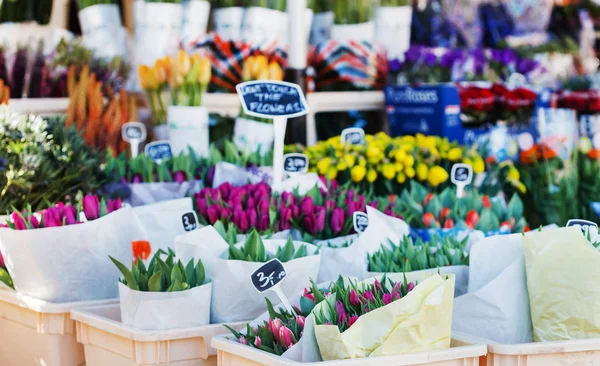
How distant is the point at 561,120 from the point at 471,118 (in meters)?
0.49

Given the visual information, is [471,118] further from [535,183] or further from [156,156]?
[156,156]

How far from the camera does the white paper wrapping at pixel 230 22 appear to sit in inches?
180

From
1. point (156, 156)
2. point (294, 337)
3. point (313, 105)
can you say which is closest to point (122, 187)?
point (156, 156)

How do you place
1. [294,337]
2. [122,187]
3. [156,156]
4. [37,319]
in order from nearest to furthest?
[294,337], [37,319], [122,187], [156,156]

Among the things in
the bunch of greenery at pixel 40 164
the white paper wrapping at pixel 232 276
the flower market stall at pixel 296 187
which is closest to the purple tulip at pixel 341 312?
the flower market stall at pixel 296 187

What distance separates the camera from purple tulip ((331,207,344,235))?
2.68 meters

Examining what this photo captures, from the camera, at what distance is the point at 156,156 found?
354cm

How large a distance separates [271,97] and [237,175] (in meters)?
0.36

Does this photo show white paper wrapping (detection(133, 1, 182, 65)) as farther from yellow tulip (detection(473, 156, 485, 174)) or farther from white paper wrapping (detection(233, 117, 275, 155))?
yellow tulip (detection(473, 156, 485, 174))

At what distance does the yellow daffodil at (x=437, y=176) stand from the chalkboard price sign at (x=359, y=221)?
3.58 feet

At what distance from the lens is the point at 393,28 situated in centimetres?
505

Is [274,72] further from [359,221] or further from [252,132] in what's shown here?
[359,221]

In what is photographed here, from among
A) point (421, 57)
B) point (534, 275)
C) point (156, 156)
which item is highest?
point (421, 57)

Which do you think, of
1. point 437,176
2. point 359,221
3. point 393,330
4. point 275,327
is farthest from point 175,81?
point 393,330
